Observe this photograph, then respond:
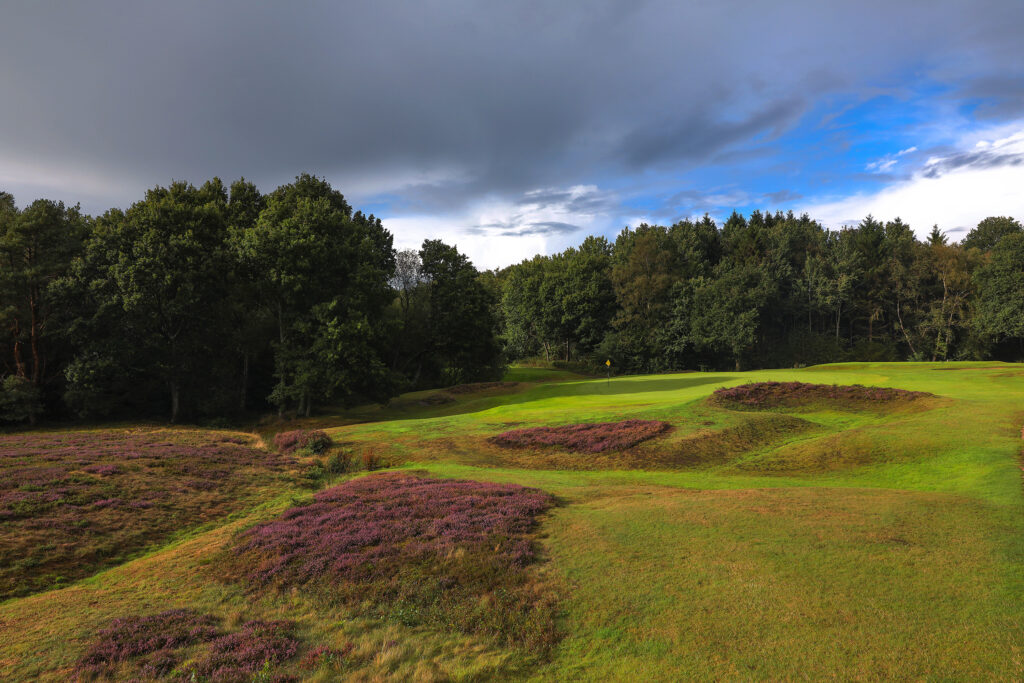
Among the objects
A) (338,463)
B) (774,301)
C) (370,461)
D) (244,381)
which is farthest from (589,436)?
(774,301)

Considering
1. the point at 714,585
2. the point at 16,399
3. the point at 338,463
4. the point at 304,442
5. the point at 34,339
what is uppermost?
the point at 34,339

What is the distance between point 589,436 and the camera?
25375 mm

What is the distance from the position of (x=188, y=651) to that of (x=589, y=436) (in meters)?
19.7

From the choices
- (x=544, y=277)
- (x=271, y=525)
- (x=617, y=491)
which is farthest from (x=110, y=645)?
(x=544, y=277)

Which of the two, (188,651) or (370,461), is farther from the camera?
(370,461)

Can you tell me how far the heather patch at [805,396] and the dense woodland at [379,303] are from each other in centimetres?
2820

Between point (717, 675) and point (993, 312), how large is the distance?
93633mm

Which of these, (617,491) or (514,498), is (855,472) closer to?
(617,491)

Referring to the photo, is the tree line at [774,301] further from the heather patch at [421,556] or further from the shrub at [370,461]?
the heather patch at [421,556]

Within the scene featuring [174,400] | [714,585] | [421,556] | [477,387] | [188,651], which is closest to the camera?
[188,651]

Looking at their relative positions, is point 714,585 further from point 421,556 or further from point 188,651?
point 188,651

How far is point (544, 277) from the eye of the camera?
300 feet

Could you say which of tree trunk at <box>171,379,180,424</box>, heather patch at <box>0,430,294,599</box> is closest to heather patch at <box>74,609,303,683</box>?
heather patch at <box>0,430,294,599</box>

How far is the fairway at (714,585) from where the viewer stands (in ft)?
22.3
